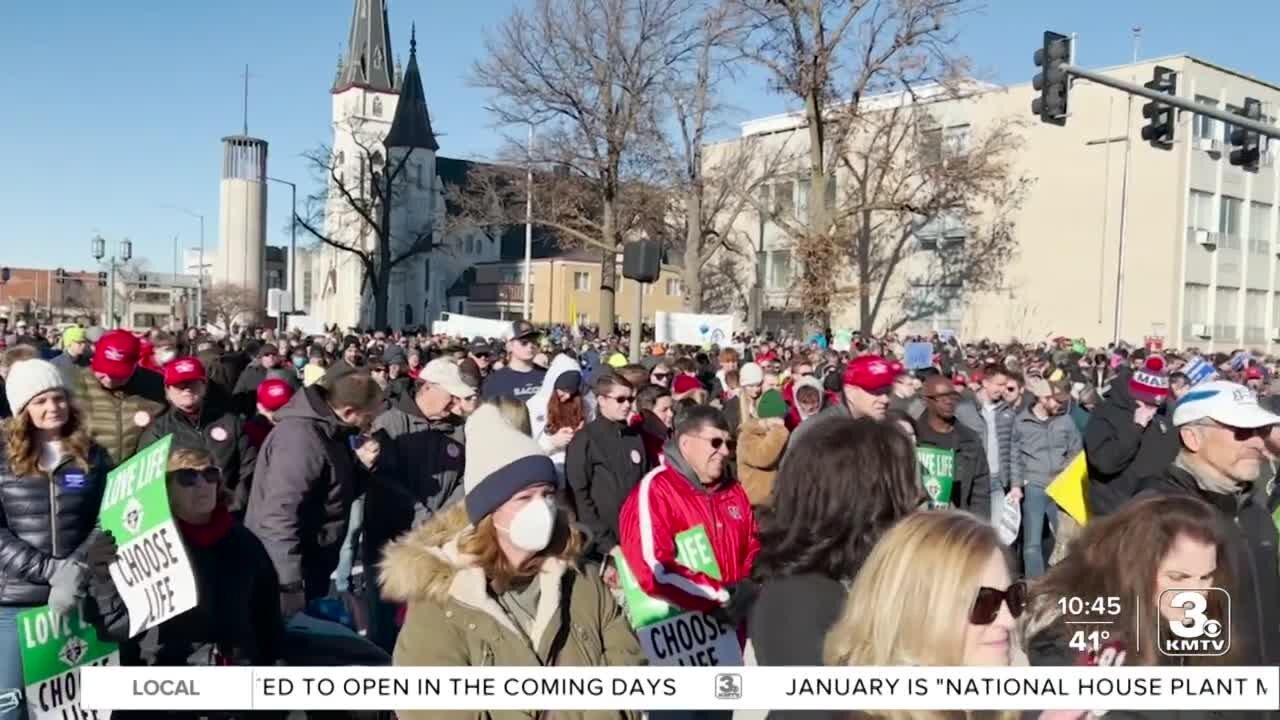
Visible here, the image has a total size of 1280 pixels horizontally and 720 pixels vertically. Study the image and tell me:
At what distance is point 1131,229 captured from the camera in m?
44.1

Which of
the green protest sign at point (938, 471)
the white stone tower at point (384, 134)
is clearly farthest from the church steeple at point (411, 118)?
the green protest sign at point (938, 471)

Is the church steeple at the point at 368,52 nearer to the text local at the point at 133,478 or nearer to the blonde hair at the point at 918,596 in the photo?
the text local at the point at 133,478

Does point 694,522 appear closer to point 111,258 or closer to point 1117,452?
point 1117,452

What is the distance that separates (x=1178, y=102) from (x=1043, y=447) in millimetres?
5818

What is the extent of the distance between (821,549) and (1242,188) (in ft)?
166

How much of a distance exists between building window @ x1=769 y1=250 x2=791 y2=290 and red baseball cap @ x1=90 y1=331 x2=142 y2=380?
158 feet

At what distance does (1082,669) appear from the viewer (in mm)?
2588

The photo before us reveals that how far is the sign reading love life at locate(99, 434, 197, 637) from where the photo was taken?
382 centimetres

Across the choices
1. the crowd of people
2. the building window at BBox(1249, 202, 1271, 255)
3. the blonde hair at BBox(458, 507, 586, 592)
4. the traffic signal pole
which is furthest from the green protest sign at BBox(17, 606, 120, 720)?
the building window at BBox(1249, 202, 1271, 255)

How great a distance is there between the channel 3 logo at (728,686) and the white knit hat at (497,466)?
→ 0.77m

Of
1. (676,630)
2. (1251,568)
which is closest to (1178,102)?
(676,630)

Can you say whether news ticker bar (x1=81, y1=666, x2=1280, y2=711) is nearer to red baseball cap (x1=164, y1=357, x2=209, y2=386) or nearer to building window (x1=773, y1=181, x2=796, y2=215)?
red baseball cap (x1=164, y1=357, x2=209, y2=386)

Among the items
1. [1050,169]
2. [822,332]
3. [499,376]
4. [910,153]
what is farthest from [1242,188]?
[499,376]

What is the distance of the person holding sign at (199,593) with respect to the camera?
403 centimetres
